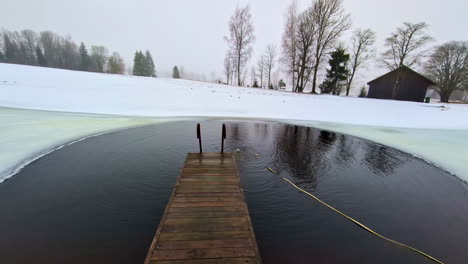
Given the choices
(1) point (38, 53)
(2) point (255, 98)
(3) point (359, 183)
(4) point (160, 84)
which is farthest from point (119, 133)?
(1) point (38, 53)

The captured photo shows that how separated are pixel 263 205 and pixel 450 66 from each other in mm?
36148

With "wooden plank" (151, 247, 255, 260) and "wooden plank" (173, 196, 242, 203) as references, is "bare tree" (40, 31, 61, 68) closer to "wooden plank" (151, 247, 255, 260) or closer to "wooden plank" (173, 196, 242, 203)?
"wooden plank" (173, 196, 242, 203)

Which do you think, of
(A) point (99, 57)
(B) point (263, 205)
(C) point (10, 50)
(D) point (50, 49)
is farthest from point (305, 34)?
(C) point (10, 50)

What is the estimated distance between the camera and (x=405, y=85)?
21.0 meters

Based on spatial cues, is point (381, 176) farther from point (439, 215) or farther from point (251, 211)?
point (251, 211)

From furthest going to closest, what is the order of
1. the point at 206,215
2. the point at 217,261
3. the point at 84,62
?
1. the point at 84,62
2. the point at 206,215
3. the point at 217,261

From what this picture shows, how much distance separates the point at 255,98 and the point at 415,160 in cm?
1190

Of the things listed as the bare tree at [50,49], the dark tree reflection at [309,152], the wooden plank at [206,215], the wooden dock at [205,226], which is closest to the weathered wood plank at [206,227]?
the wooden dock at [205,226]

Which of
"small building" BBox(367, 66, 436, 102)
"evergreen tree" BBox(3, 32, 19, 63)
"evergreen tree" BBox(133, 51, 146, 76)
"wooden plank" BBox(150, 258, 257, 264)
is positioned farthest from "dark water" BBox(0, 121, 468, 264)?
"evergreen tree" BBox(3, 32, 19, 63)

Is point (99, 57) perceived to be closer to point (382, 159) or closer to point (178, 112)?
point (178, 112)

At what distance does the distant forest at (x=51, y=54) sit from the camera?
39.2m

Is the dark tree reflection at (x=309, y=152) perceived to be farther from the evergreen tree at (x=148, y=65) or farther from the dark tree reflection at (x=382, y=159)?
the evergreen tree at (x=148, y=65)

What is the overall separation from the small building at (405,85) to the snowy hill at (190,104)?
7.16 m

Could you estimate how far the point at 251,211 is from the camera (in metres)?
3.22
